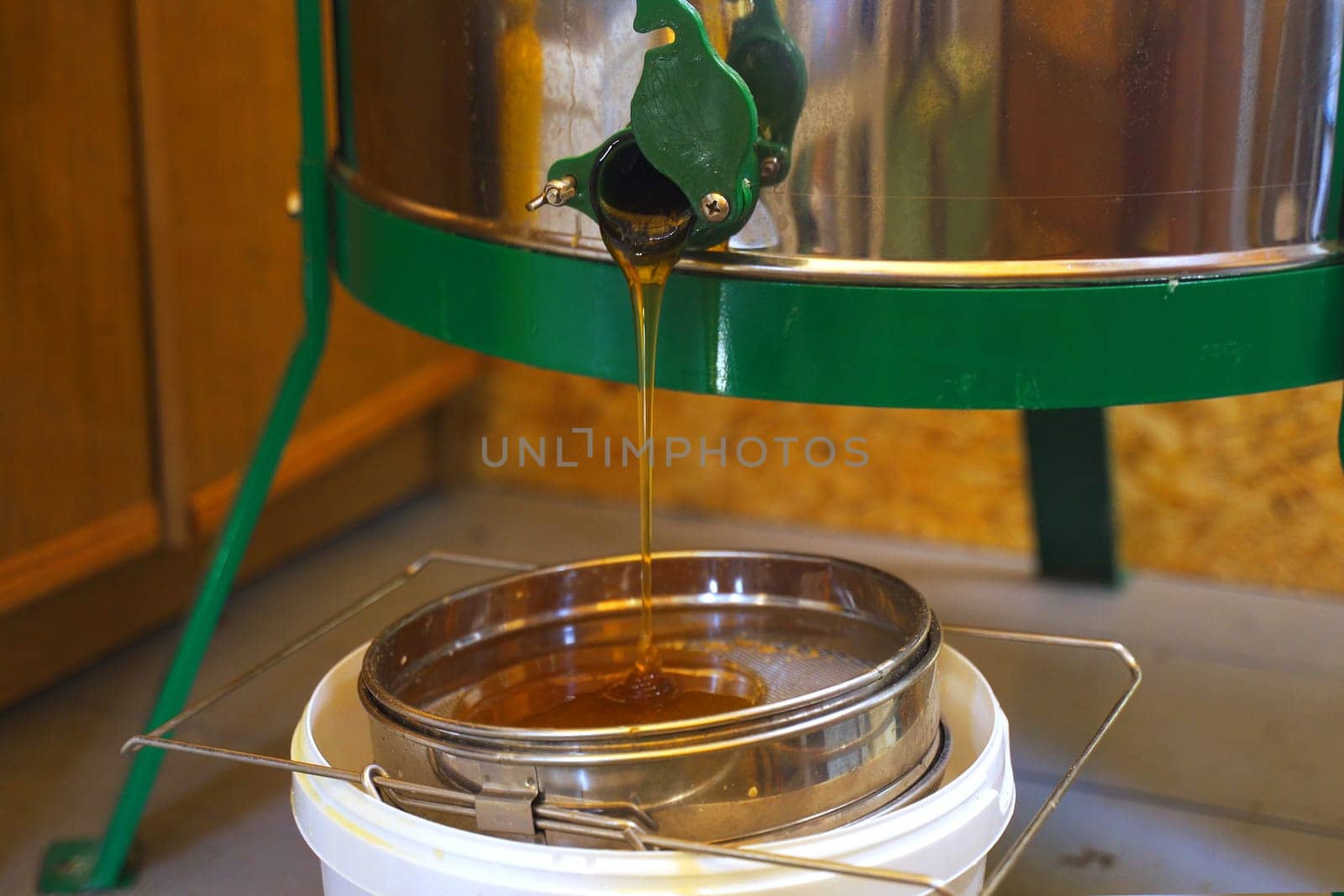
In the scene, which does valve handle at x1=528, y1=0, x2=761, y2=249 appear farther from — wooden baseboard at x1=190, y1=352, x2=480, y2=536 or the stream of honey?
wooden baseboard at x1=190, y1=352, x2=480, y2=536

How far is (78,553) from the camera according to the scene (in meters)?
1.40

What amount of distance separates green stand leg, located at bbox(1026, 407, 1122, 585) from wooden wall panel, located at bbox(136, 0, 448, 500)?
860mm

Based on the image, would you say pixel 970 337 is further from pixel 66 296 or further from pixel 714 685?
pixel 66 296

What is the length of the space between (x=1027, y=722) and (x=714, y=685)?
0.61 m

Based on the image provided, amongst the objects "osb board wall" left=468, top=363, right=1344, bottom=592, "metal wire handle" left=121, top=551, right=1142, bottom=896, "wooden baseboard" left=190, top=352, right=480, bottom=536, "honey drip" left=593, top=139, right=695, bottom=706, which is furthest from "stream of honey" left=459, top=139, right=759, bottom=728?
"osb board wall" left=468, top=363, right=1344, bottom=592

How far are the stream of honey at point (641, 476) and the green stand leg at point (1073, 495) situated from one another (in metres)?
0.73

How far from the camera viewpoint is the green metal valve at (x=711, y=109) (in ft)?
2.42

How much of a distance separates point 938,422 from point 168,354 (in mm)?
965

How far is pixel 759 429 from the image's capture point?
197 centimetres

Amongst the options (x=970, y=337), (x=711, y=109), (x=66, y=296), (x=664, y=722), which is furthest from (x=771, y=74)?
(x=66, y=296)

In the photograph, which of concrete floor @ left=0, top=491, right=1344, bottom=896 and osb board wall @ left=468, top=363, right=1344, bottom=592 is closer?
concrete floor @ left=0, top=491, right=1344, bottom=896

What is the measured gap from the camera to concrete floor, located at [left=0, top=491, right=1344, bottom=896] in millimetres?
1210

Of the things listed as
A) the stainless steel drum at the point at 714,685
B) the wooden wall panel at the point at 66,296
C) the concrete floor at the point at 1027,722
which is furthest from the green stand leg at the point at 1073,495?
the wooden wall panel at the point at 66,296

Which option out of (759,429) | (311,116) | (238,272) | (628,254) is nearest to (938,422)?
(759,429)
